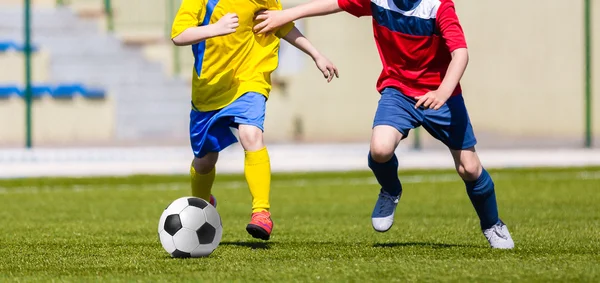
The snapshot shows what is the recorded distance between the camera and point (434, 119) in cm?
623

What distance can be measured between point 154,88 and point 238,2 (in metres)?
15.4

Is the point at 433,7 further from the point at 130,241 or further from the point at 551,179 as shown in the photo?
the point at 551,179

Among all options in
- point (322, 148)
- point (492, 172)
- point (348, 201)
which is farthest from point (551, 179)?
point (322, 148)

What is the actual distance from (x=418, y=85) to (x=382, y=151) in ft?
1.35

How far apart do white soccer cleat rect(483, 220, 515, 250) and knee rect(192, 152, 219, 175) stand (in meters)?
1.67

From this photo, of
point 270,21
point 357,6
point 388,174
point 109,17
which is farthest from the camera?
point 109,17

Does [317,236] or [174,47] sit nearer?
[317,236]

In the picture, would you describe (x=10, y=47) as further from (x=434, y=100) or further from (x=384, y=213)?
(x=434, y=100)

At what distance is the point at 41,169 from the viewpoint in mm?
14898

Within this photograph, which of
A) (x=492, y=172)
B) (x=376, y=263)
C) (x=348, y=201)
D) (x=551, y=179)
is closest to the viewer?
(x=376, y=263)

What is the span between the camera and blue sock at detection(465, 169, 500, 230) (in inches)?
251

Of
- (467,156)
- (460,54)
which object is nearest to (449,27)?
(460,54)

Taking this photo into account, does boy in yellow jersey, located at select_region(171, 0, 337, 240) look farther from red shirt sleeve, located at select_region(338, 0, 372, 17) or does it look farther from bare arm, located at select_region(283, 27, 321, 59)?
red shirt sleeve, located at select_region(338, 0, 372, 17)

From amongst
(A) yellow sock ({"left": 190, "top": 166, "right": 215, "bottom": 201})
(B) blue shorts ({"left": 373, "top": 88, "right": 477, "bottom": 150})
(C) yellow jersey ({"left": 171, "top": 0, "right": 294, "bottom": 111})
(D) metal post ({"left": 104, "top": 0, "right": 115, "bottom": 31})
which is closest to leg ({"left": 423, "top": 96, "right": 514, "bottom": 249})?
(B) blue shorts ({"left": 373, "top": 88, "right": 477, "bottom": 150})
